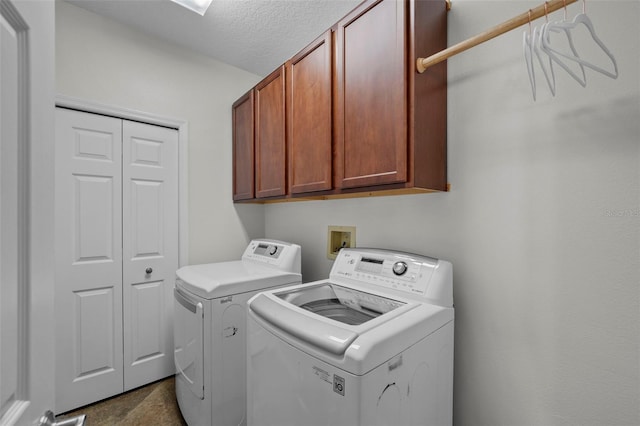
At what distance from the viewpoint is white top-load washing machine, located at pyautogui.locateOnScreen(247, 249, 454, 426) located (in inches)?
32.1

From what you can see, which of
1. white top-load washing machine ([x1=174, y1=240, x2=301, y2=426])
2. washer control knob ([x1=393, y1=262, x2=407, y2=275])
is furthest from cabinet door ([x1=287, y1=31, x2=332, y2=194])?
white top-load washing machine ([x1=174, y1=240, x2=301, y2=426])

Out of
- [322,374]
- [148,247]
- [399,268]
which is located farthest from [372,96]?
[148,247]

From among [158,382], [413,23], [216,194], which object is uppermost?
[413,23]

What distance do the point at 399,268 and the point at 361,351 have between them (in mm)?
600

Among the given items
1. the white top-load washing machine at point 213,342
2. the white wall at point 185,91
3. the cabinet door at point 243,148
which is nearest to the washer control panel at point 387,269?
the white top-load washing machine at point 213,342

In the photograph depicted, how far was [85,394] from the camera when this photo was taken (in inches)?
72.7

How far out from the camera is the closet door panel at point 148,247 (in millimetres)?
2008

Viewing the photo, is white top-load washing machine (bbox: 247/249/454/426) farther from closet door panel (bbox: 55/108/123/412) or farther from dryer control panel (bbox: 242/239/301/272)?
closet door panel (bbox: 55/108/123/412)

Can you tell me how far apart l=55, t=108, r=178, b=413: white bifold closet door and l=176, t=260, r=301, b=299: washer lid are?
47cm

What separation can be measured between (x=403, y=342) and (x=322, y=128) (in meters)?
1.10

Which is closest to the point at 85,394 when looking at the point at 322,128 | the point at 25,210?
the point at 25,210

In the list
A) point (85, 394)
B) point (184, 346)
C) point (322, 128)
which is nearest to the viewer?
point (322, 128)

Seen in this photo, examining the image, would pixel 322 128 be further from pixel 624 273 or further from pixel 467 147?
pixel 624 273

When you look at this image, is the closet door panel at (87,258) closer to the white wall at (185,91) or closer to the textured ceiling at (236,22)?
the white wall at (185,91)
